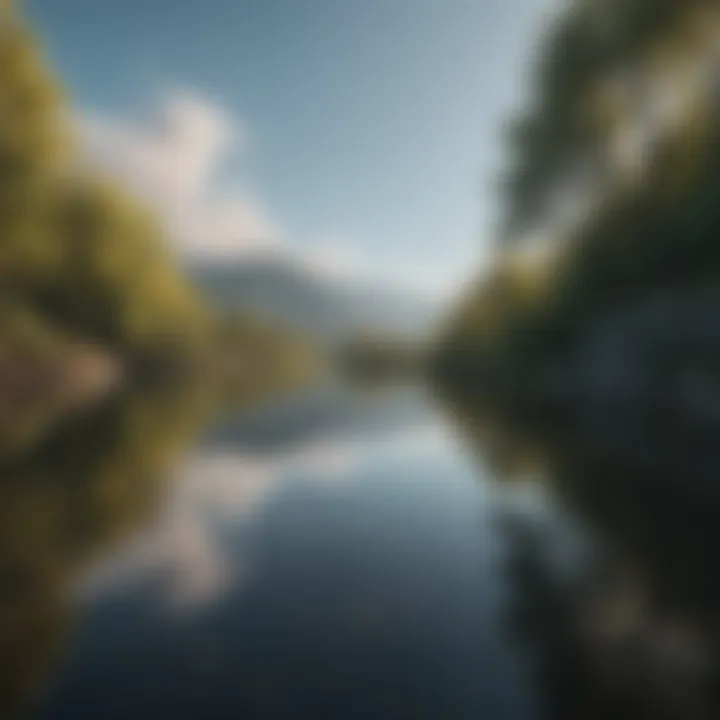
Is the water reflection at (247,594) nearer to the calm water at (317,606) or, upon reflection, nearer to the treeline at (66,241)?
the calm water at (317,606)

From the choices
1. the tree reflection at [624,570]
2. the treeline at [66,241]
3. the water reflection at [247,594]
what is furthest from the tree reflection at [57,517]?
the treeline at [66,241]

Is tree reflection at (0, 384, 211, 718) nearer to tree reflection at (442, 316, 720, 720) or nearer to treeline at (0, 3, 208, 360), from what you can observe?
tree reflection at (442, 316, 720, 720)

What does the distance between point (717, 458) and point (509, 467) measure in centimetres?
405

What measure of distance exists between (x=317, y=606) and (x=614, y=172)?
3335 centimetres

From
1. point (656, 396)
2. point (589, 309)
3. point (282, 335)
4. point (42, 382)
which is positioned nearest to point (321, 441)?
point (656, 396)

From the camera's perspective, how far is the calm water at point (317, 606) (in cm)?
392

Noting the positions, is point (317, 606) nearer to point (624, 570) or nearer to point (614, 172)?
point (624, 570)

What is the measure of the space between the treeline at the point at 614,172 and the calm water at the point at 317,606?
15.4m

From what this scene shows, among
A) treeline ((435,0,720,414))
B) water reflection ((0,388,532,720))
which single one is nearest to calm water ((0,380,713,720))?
water reflection ((0,388,532,720))

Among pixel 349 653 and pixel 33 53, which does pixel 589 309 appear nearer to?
pixel 33 53

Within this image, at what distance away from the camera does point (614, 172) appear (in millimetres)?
34438

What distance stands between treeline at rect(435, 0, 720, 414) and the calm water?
605 inches

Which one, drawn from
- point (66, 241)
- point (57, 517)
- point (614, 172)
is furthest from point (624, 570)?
point (66, 241)

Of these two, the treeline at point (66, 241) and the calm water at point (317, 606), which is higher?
the treeline at point (66, 241)
